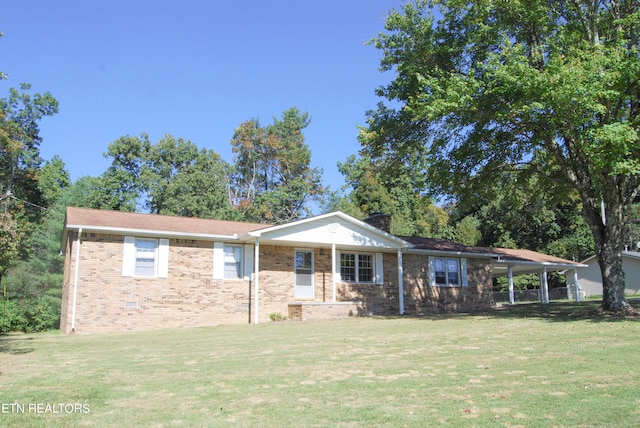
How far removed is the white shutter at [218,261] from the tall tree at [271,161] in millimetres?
28098

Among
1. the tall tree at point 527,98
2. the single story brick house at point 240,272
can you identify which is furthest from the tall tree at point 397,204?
the tall tree at point 527,98

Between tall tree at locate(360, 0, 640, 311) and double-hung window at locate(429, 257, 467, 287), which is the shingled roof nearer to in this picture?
tall tree at locate(360, 0, 640, 311)

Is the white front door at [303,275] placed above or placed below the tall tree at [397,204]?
below

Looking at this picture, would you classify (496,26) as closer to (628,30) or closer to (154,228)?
(628,30)

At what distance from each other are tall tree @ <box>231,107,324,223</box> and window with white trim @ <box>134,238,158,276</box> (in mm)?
29301

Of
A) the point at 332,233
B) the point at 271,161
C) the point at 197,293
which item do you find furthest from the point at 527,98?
the point at 271,161

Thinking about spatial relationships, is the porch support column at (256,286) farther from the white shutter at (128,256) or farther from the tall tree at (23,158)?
the tall tree at (23,158)

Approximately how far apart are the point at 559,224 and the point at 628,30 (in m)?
32.3

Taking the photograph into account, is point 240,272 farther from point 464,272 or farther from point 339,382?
point 339,382

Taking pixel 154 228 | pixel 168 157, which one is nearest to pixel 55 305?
pixel 154 228

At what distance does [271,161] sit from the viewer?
50.3 meters

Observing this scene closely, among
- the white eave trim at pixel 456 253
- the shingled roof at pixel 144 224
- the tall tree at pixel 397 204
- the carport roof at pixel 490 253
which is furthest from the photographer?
the tall tree at pixel 397 204

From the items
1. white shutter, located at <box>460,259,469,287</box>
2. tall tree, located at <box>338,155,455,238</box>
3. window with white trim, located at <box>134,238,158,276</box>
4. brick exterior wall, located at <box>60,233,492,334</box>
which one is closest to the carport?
white shutter, located at <box>460,259,469,287</box>

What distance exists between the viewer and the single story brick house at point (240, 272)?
56.4 feet
